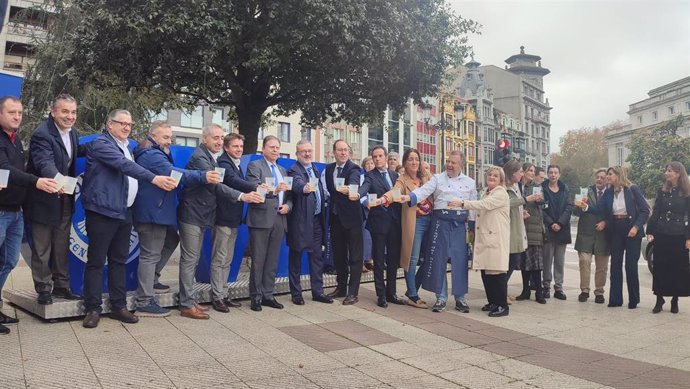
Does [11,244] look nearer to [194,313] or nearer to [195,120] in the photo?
[194,313]

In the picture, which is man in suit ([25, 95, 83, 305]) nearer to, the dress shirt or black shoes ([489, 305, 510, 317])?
the dress shirt

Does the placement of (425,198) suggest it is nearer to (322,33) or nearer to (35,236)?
(322,33)

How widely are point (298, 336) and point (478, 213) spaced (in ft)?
10.2

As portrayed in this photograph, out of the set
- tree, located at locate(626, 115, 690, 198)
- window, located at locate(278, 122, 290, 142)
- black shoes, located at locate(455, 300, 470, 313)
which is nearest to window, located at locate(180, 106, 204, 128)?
window, located at locate(278, 122, 290, 142)

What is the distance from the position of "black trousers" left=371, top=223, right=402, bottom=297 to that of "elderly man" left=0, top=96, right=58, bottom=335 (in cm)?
375

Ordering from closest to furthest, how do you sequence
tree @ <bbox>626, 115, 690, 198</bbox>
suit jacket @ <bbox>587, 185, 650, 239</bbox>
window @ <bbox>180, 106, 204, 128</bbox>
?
suit jacket @ <bbox>587, 185, 650, 239</bbox>
tree @ <bbox>626, 115, 690, 198</bbox>
window @ <bbox>180, 106, 204, 128</bbox>

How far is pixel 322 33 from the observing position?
29.5ft

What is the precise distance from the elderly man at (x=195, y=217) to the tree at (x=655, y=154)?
4243 cm

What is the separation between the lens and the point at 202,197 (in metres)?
5.61

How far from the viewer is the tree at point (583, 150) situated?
270 ft

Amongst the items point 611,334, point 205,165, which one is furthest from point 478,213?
point 205,165

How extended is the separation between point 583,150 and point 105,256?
91.7 meters

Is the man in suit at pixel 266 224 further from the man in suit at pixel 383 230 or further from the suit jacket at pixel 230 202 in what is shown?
the man in suit at pixel 383 230

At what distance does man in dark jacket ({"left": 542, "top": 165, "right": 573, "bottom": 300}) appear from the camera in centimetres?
799
